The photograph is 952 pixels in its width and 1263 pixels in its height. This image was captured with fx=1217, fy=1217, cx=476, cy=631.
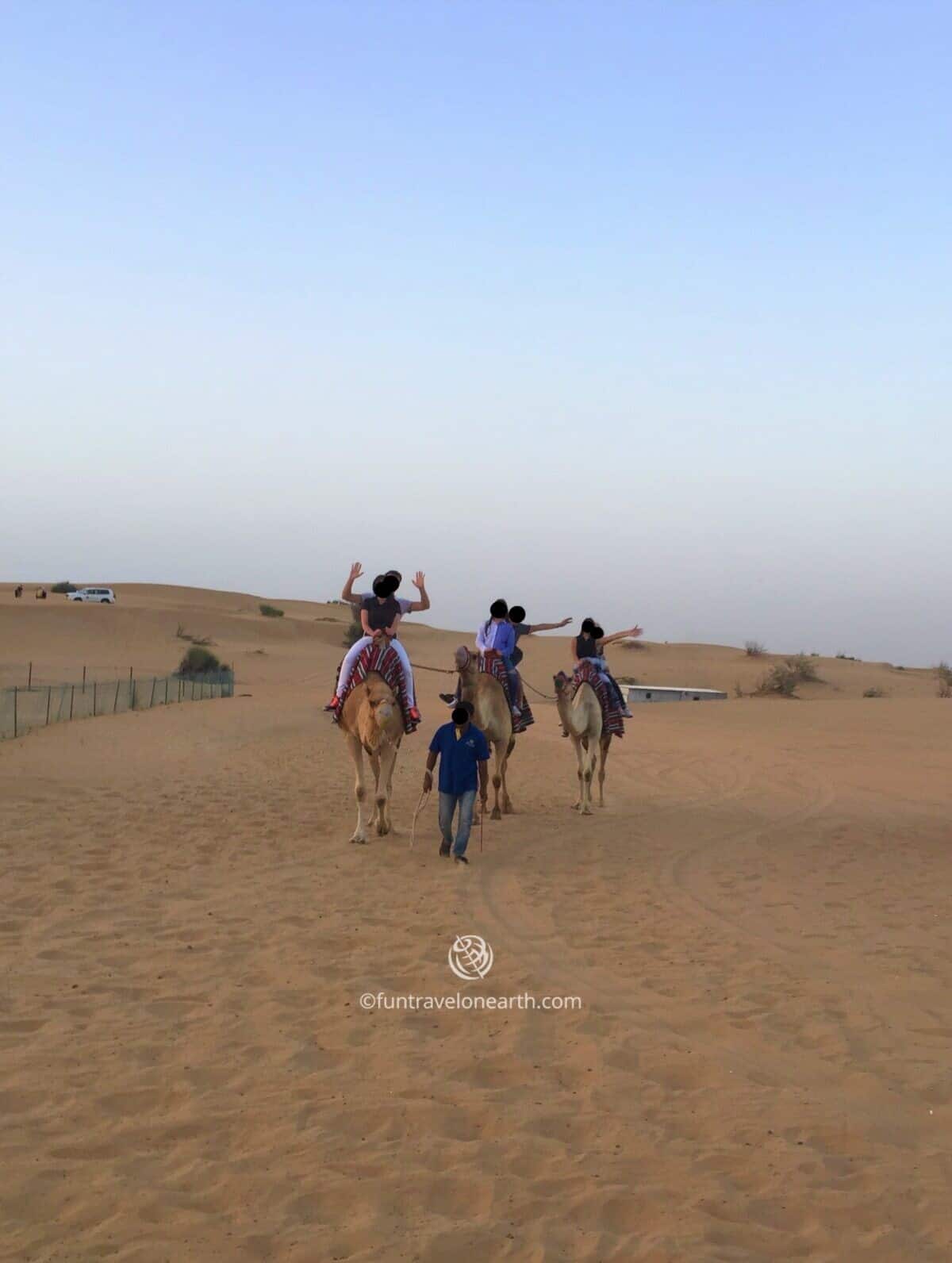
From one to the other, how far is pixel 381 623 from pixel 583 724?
3750mm

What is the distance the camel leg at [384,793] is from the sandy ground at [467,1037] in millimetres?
314

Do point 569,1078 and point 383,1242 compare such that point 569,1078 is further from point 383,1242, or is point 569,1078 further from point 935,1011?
point 935,1011

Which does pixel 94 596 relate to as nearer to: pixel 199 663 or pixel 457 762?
pixel 199 663

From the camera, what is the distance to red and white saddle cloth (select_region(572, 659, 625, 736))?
52.3 ft

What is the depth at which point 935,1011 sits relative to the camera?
25.3 feet

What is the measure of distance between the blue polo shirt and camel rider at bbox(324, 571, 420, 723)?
1.24 m

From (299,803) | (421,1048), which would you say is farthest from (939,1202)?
(299,803)

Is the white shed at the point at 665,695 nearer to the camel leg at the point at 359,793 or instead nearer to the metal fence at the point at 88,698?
the metal fence at the point at 88,698

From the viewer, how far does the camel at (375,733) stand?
1280cm

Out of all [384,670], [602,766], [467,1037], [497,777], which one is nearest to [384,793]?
[384,670]

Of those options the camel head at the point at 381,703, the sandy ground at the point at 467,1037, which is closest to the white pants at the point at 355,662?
the camel head at the point at 381,703

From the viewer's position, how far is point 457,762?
1191 centimetres

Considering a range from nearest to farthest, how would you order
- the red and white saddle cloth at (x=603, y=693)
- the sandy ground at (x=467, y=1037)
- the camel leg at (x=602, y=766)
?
1. the sandy ground at (x=467, y=1037)
2. the red and white saddle cloth at (x=603, y=693)
3. the camel leg at (x=602, y=766)

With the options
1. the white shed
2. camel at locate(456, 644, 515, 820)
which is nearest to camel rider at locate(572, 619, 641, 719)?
camel at locate(456, 644, 515, 820)
